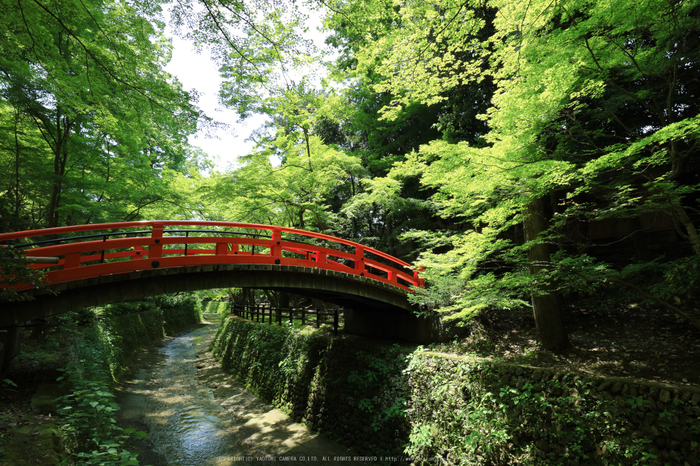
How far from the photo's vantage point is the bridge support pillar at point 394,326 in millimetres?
8539

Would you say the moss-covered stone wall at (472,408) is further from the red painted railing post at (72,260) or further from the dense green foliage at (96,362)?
the red painted railing post at (72,260)

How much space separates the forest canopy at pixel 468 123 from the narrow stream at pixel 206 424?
17.1 ft

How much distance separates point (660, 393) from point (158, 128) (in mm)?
10602

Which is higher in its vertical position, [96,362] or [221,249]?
[221,249]

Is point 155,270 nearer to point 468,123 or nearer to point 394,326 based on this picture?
point 394,326

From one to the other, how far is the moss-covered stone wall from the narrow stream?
696 mm

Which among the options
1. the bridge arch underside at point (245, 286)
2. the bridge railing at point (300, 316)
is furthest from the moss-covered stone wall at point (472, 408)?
the bridge arch underside at point (245, 286)

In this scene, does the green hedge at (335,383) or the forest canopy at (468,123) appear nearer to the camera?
the forest canopy at (468,123)

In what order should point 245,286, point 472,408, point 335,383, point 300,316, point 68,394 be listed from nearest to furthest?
1. point 68,394
2. point 472,408
3. point 245,286
4. point 335,383
5. point 300,316

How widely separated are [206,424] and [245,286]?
5315mm

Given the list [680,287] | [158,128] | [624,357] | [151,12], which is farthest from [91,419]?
[680,287]

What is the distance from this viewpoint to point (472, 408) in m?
5.71

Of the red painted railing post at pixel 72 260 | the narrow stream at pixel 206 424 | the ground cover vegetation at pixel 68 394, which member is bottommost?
the narrow stream at pixel 206 424

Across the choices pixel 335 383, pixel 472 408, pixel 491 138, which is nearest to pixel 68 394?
pixel 335 383
